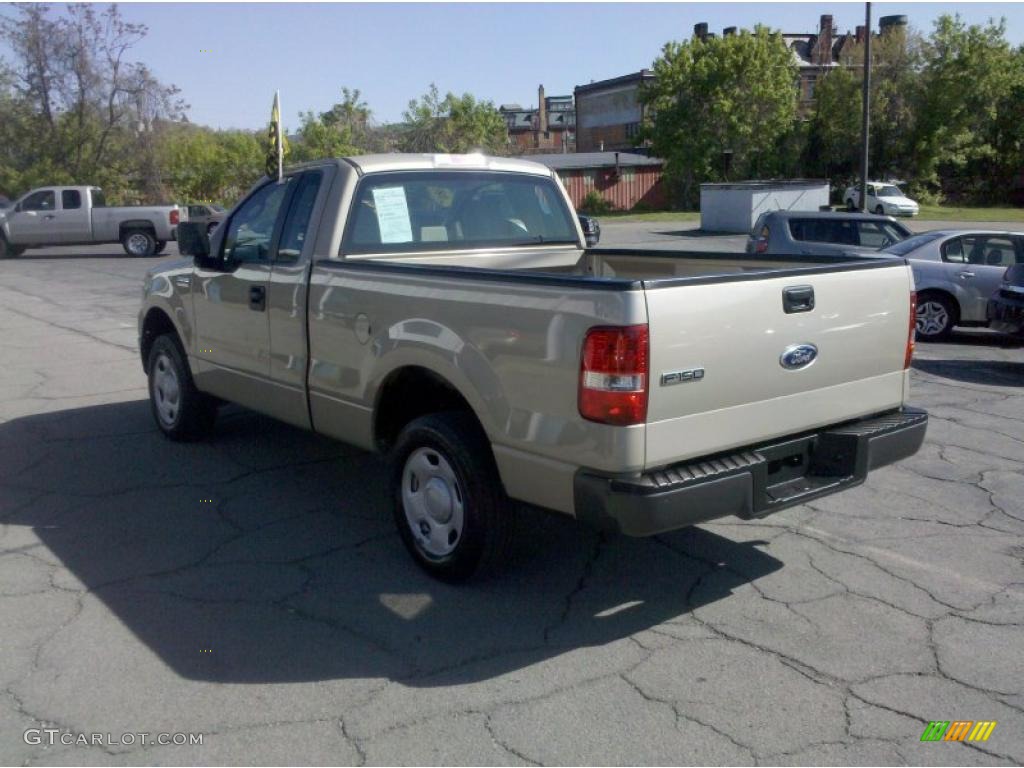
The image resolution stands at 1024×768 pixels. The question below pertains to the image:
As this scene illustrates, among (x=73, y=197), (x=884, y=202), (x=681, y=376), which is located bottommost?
(x=681, y=376)

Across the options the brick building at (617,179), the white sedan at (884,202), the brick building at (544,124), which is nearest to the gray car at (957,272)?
the white sedan at (884,202)

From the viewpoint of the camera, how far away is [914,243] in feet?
42.2

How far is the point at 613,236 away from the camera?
1457 inches

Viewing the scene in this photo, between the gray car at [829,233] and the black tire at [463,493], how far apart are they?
34.2 ft

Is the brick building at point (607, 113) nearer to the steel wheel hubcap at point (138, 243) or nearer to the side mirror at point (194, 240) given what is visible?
the steel wheel hubcap at point (138, 243)

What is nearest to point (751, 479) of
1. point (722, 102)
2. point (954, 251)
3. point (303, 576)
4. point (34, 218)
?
point (303, 576)

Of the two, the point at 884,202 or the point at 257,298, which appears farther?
the point at 884,202

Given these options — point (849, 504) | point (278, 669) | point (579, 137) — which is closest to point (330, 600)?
point (278, 669)

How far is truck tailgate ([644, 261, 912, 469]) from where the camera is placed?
3879mm

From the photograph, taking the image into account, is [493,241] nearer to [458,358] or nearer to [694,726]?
[458,358]

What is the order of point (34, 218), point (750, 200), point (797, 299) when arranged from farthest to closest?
1. point (750, 200)
2. point (34, 218)
3. point (797, 299)

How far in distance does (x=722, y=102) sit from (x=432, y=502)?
4991cm

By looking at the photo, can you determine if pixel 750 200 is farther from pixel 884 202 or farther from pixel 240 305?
pixel 240 305
